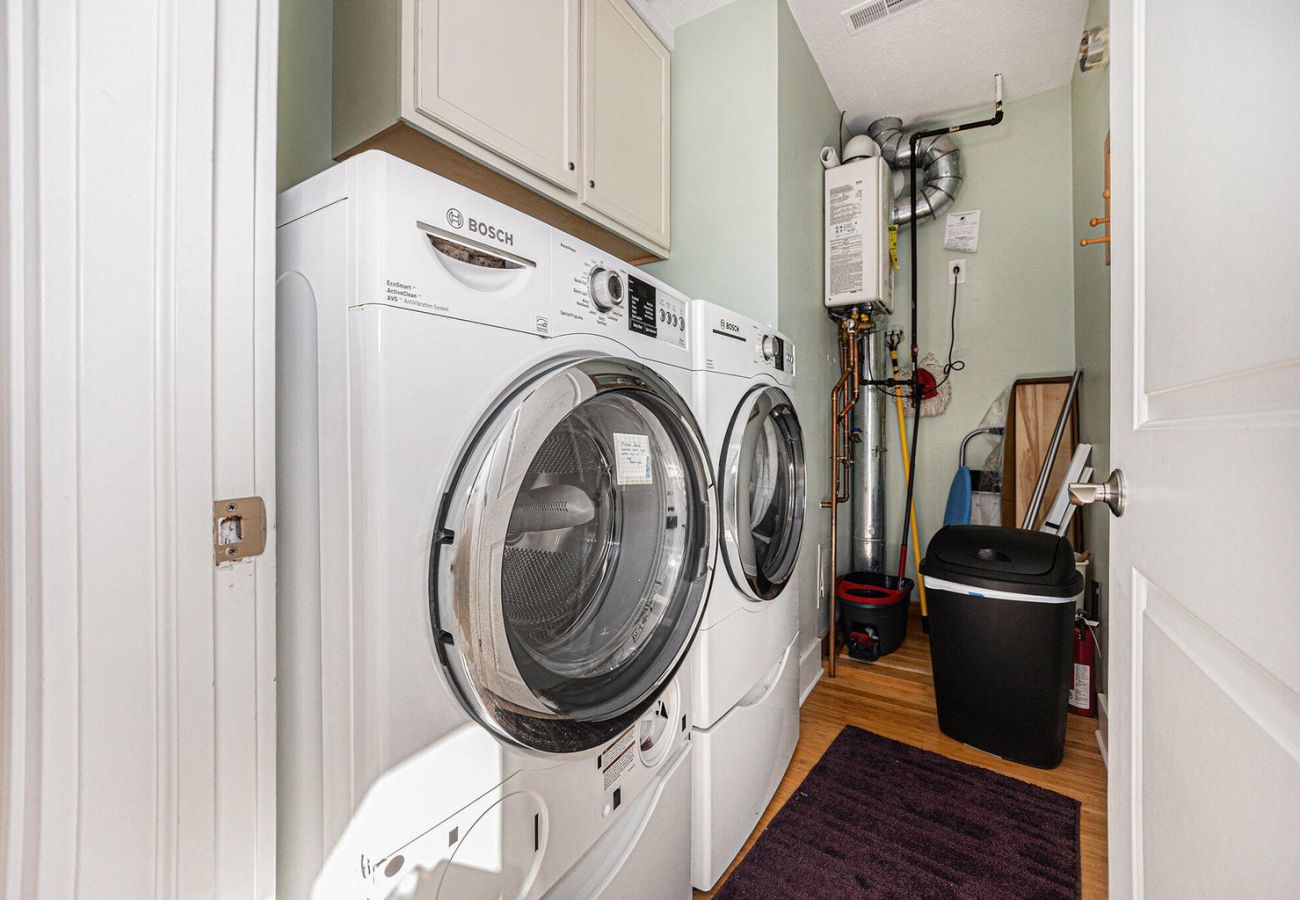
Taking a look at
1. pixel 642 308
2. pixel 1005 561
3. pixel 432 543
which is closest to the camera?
pixel 432 543

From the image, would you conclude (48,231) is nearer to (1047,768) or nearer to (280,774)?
(280,774)

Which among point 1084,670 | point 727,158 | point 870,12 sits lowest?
point 1084,670

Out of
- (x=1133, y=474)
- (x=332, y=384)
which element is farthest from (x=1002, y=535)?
(x=332, y=384)

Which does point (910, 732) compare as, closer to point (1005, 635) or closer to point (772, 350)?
point (1005, 635)

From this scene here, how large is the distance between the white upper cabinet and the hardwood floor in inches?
70.9

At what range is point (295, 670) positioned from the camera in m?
0.69

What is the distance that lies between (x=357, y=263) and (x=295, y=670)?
524mm

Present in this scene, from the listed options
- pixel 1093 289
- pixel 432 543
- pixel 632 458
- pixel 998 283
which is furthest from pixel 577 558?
pixel 998 283

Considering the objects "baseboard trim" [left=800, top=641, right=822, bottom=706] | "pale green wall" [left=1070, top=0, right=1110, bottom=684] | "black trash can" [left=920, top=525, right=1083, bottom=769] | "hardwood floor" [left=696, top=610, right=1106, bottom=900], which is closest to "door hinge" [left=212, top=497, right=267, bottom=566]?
"hardwood floor" [left=696, top=610, right=1106, bottom=900]

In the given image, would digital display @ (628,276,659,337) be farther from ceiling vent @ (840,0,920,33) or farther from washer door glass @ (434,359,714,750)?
ceiling vent @ (840,0,920,33)

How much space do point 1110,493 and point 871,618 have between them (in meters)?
1.89

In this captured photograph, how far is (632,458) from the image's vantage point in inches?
38.5

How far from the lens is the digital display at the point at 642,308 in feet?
3.25

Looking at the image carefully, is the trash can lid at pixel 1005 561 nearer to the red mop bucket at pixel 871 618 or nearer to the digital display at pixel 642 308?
the red mop bucket at pixel 871 618
